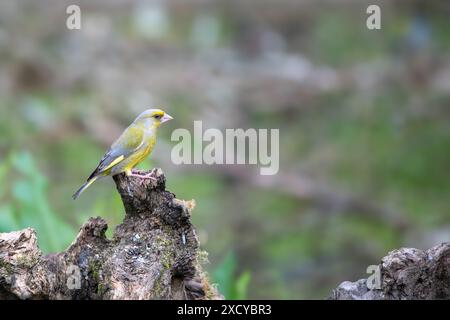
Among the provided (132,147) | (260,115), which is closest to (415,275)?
(132,147)

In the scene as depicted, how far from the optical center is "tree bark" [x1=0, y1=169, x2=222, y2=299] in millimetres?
2812

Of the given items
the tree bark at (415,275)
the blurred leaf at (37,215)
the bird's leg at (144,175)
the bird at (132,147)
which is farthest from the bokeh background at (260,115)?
the tree bark at (415,275)

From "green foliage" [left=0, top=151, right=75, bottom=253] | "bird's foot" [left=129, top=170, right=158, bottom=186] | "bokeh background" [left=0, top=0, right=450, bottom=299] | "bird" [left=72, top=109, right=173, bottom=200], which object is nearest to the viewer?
"bird's foot" [left=129, top=170, right=158, bottom=186]

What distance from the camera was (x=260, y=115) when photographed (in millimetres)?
9742

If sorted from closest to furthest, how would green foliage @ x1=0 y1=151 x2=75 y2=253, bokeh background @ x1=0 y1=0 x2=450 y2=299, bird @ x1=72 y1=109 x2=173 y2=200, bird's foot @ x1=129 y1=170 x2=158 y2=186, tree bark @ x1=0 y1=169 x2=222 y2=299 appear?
1. tree bark @ x1=0 y1=169 x2=222 y2=299
2. bird's foot @ x1=129 y1=170 x2=158 y2=186
3. bird @ x1=72 y1=109 x2=173 y2=200
4. green foliage @ x1=0 y1=151 x2=75 y2=253
5. bokeh background @ x1=0 y1=0 x2=450 y2=299

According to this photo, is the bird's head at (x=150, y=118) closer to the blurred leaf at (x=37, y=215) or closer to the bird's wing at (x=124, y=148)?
the bird's wing at (x=124, y=148)

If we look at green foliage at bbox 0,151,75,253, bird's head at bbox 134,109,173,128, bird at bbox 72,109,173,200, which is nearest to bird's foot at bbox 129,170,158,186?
bird at bbox 72,109,173,200

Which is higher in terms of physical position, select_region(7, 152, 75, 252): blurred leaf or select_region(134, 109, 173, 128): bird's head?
select_region(134, 109, 173, 128): bird's head

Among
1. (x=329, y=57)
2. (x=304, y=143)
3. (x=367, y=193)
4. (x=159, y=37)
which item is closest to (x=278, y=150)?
(x=304, y=143)

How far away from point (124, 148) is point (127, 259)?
2.83 ft

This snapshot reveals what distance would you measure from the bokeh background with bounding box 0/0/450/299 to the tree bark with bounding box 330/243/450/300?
4.43ft

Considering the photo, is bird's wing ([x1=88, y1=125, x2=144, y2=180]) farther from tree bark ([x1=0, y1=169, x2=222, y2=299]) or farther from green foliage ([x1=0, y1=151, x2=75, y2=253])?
green foliage ([x1=0, y1=151, x2=75, y2=253])

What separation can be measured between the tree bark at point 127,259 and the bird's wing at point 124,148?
505mm

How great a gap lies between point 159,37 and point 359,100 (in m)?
3.90
